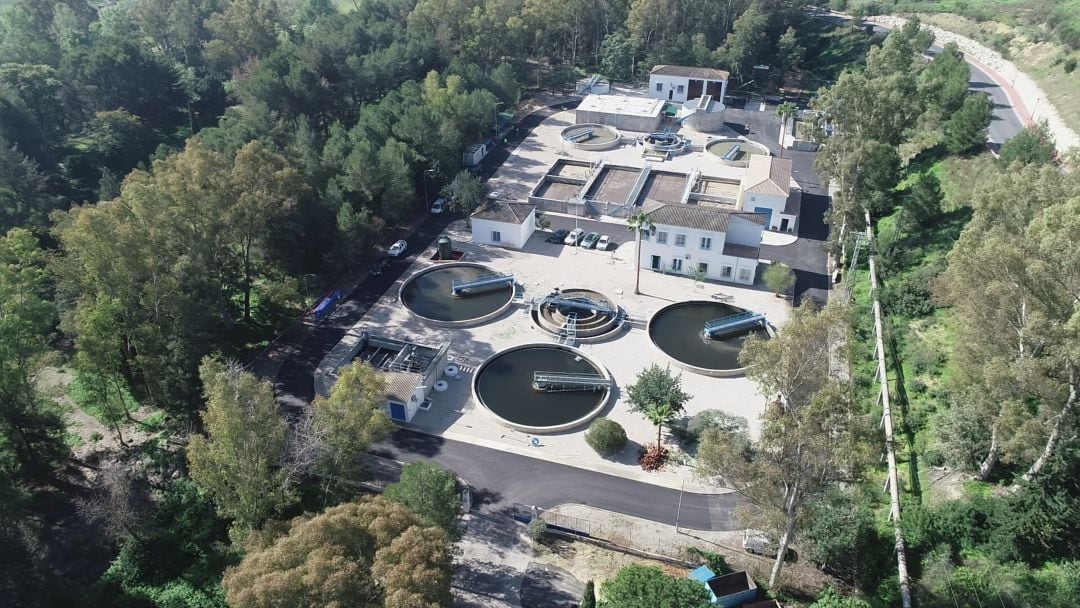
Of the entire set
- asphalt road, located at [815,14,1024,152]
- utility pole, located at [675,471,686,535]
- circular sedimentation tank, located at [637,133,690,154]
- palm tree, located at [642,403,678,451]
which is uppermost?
asphalt road, located at [815,14,1024,152]

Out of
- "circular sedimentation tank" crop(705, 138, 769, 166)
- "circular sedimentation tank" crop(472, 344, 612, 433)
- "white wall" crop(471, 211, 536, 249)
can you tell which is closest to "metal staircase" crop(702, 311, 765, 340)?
"circular sedimentation tank" crop(472, 344, 612, 433)

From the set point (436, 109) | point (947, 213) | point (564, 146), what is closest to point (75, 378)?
point (436, 109)

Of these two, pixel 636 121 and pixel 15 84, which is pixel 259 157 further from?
pixel 636 121

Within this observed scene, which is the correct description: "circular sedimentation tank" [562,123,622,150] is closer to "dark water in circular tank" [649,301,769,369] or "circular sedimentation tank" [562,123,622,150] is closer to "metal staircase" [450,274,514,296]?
"metal staircase" [450,274,514,296]

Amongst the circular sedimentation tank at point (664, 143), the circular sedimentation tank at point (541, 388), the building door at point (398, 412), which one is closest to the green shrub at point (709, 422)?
the circular sedimentation tank at point (541, 388)

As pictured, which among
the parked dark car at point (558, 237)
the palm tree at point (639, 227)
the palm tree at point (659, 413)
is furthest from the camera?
the parked dark car at point (558, 237)

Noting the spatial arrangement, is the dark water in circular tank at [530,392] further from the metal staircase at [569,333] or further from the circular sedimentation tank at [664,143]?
the circular sedimentation tank at [664,143]
